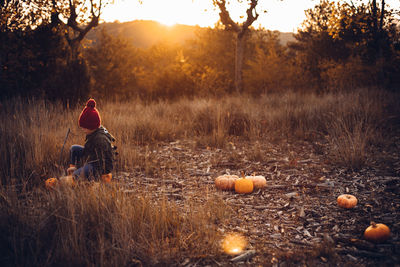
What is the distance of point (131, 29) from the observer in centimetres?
9744

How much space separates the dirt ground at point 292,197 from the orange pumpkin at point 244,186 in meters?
0.07

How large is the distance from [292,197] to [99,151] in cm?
254

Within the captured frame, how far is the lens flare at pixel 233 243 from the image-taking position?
240 cm

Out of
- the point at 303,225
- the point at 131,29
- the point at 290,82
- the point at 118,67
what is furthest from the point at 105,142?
the point at 131,29

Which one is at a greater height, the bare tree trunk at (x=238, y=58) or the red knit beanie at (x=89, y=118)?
the bare tree trunk at (x=238, y=58)

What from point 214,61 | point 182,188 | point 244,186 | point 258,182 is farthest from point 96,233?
point 214,61

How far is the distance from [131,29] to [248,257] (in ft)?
345

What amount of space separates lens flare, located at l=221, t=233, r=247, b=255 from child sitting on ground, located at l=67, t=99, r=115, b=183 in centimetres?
169

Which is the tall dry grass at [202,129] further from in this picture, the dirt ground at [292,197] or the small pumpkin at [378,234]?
the small pumpkin at [378,234]

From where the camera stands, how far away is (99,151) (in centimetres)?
348

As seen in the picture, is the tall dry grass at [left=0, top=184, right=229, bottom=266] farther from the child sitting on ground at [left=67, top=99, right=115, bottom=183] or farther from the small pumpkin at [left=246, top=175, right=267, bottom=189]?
the small pumpkin at [left=246, top=175, right=267, bottom=189]

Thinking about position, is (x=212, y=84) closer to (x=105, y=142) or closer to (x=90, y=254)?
(x=105, y=142)

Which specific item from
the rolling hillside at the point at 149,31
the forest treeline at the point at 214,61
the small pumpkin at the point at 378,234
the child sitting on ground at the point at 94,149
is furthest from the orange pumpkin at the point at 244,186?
the rolling hillside at the point at 149,31

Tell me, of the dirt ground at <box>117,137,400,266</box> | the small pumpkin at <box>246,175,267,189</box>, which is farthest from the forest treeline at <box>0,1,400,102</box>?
the small pumpkin at <box>246,175,267,189</box>
